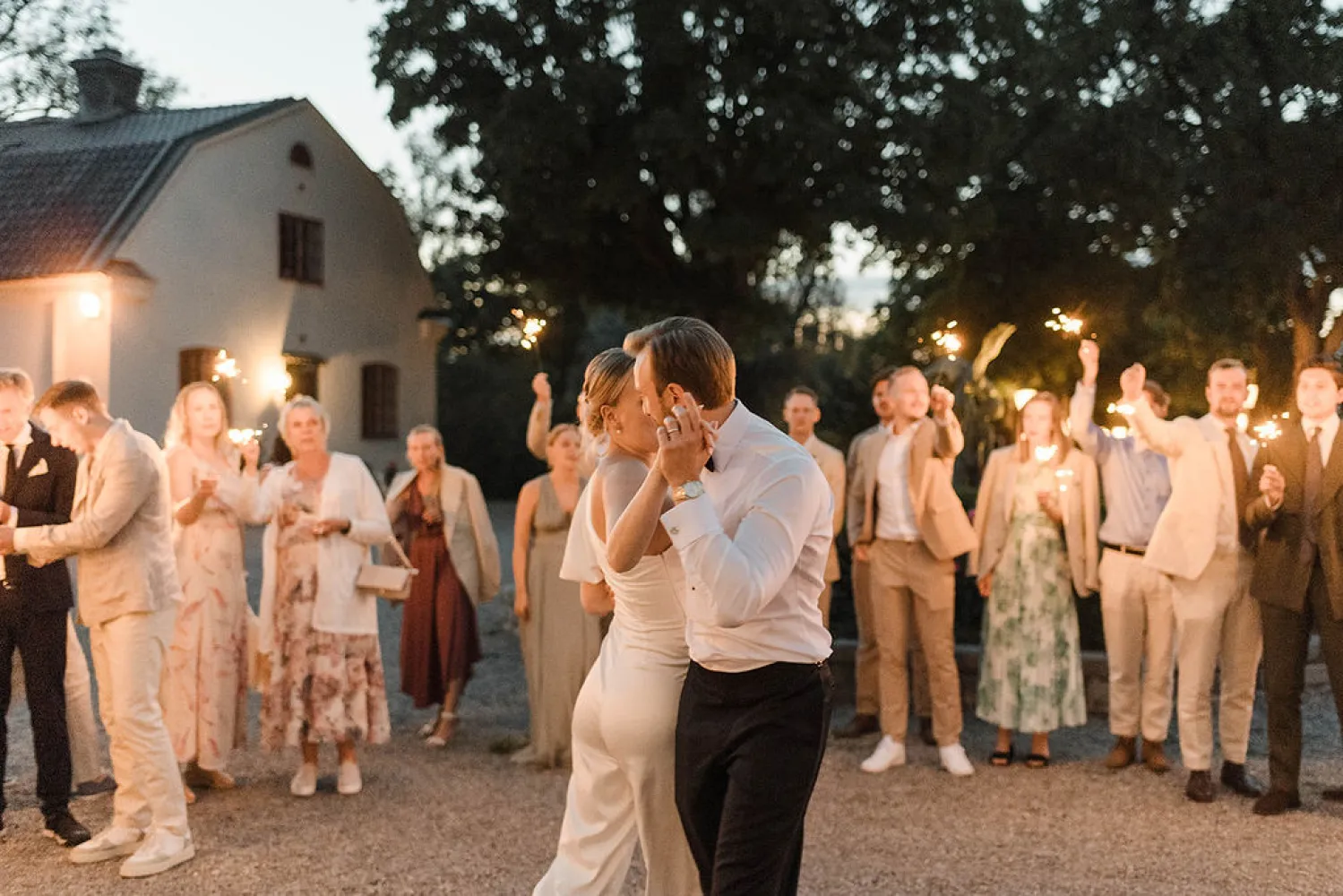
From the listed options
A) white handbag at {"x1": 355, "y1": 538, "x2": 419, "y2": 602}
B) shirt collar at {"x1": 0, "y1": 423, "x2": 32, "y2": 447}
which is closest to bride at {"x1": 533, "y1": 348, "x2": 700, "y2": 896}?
white handbag at {"x1": 355, "y1": 538, "x2": 419, "y2": 602}

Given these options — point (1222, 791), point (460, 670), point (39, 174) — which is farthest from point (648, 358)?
point (39, 174)

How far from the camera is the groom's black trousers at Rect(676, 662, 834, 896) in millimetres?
3137

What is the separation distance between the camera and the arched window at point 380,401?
94.3 feet

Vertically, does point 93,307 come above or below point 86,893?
above

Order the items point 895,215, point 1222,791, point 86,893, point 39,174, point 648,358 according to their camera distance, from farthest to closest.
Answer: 1. point 895,215
2. point 39,174
3. point 1222,791
4. point 86,893
5. point 648,358

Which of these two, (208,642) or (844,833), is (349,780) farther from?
(844,833)

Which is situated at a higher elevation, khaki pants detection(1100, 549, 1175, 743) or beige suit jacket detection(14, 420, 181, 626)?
beige suit jacket detection(14, 420, 181, 626)

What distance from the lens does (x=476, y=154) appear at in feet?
83.3

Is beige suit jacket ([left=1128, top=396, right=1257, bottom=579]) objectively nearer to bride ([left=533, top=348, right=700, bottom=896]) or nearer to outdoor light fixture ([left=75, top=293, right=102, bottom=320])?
bride ([left=533, top=348, right=700, bottom=896])

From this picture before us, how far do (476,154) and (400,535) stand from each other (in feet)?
56.8

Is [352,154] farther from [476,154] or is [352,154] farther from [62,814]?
[62,814]

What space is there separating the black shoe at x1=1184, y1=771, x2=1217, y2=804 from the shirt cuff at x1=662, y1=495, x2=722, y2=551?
5142mm

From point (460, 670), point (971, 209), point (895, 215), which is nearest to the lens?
point (460, 670)

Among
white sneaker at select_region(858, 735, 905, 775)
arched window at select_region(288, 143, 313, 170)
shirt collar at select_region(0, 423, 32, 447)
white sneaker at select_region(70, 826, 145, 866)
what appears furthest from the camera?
arched window at select_region(288, 143, 313, 170)
